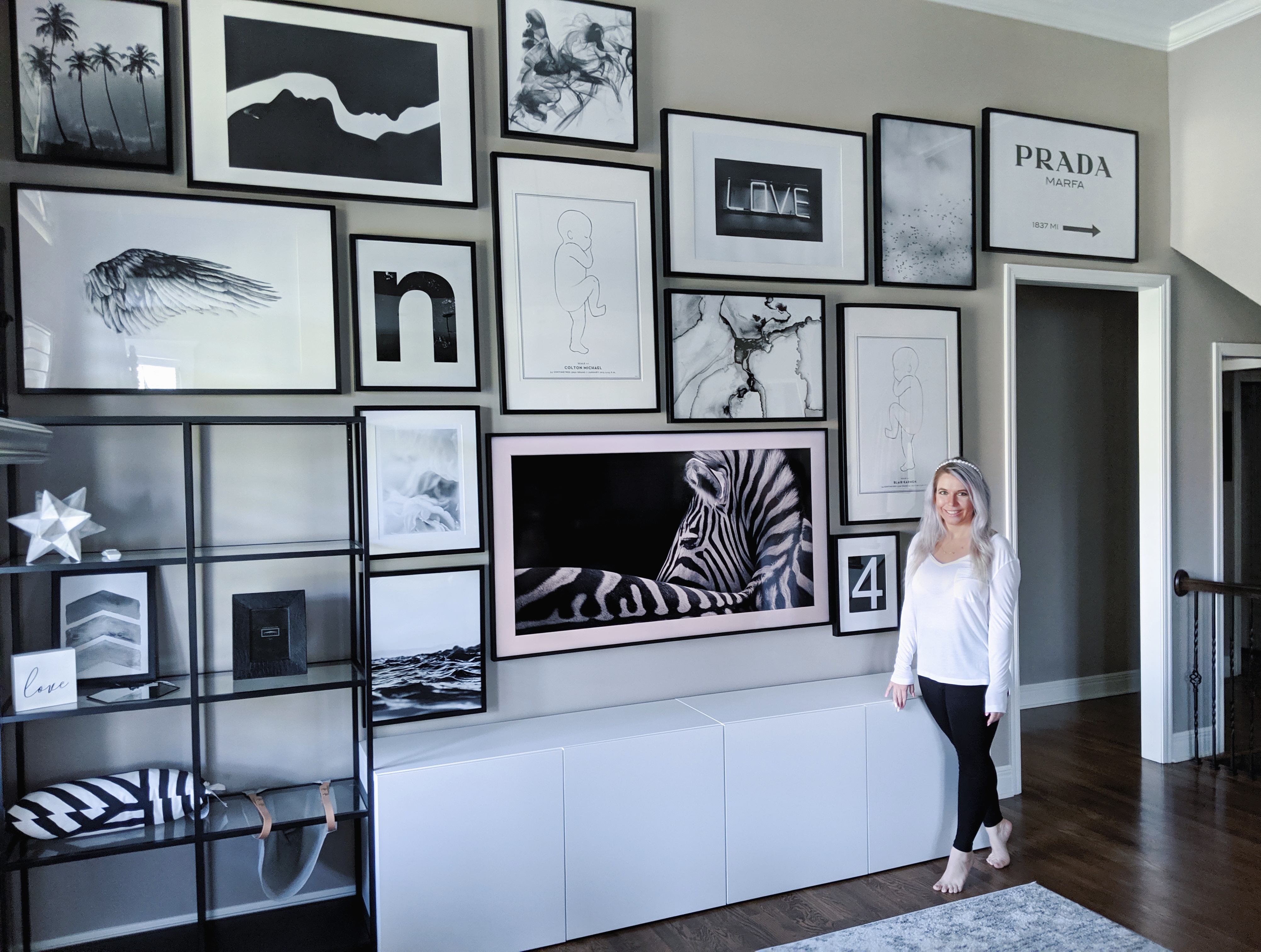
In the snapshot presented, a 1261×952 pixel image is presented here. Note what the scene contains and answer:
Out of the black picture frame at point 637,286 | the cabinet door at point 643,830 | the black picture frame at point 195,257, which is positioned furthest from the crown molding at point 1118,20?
the cabinet door at point 643,830

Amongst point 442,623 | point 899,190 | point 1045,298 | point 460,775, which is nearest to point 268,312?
point 442,623

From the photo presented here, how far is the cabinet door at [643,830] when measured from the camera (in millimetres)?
2775

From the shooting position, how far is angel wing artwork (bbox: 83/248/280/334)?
2.57 m

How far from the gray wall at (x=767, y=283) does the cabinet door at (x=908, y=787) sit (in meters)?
0.40

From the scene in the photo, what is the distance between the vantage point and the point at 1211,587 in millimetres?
4145

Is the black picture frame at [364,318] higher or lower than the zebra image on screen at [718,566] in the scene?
higher

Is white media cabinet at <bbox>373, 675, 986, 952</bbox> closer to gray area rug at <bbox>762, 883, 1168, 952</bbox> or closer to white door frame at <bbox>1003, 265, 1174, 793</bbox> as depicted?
gray area rug at <bbox>762, 883, 1168, 952</bbox>

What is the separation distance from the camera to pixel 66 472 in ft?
8.42

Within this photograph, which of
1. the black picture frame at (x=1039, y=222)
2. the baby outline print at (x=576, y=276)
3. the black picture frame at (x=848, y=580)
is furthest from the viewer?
the black picture frame at (x=1039, y=222)

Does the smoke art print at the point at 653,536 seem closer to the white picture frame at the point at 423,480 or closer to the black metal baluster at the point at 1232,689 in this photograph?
the white picture frame at the point at 423,480

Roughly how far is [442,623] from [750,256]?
1.70m

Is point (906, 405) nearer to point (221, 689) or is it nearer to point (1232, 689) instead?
point (1232, 689)

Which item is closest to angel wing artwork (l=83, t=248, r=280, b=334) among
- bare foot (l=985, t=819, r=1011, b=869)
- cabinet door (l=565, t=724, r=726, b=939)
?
cabinet door (l=565, t=724, r=726, b=939)

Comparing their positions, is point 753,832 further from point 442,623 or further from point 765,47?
point 765,47
